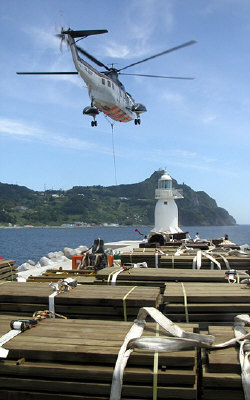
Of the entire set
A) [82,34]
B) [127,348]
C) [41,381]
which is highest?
[82,34]

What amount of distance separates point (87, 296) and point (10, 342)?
194 centimetres

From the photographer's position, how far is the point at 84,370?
4586mm

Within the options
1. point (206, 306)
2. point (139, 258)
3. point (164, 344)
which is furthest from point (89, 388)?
point (139, 258)

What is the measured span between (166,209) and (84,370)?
40529 mm

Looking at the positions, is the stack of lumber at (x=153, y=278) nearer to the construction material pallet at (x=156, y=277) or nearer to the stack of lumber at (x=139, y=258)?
the construction material pallet at (x=156, y=277)

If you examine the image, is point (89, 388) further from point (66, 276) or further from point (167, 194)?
point (167, 194)

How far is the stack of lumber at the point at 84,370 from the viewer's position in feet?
14.6

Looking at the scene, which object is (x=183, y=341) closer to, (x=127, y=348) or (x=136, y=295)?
(x=127, y=348)

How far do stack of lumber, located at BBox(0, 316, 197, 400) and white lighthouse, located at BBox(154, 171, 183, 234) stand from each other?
38.6m

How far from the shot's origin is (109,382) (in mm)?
4582

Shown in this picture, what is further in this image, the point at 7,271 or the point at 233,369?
the point at 7,271

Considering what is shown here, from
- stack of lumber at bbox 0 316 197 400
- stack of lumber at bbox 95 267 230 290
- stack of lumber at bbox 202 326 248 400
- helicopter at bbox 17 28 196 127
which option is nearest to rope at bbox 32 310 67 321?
stack of lumber at bbox 0 316 197 400

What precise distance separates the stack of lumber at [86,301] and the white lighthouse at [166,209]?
119ft

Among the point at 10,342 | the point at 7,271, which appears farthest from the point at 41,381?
the point at 7,271
